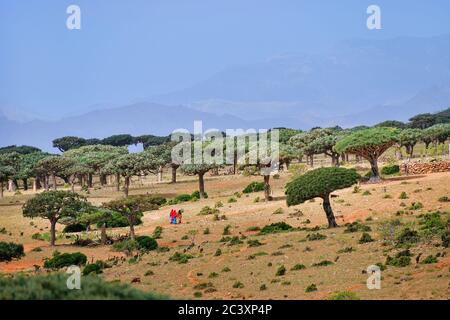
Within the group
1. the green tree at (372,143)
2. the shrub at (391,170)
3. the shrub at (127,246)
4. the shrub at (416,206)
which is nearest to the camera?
the shrub at (127,246)

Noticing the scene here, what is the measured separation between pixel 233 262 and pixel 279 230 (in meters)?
13.5

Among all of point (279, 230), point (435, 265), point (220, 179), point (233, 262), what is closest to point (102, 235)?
point (279, 230)

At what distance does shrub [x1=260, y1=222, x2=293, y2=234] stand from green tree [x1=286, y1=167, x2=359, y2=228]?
14.5 ft

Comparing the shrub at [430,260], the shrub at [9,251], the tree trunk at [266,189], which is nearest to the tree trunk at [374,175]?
the tree trunk at [266,189]

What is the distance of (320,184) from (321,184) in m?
0.07

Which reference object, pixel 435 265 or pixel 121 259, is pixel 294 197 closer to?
pixel 121 259

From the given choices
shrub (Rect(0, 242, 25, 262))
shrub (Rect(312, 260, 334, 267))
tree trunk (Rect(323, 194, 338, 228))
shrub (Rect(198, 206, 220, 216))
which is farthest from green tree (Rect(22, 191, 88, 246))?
shrub (Rect(312, 260, 334, 267))

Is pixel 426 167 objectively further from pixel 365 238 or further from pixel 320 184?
pixel 365 238

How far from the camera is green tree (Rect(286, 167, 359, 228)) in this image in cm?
5391

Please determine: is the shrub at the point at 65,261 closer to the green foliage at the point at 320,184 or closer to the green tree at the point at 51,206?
the green tree at the point at 51,206

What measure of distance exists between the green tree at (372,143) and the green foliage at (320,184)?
2394cm

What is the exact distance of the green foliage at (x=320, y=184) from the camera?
177ft

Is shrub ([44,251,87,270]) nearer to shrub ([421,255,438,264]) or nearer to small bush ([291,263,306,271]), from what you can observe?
small bush ([291,263,306,271])
